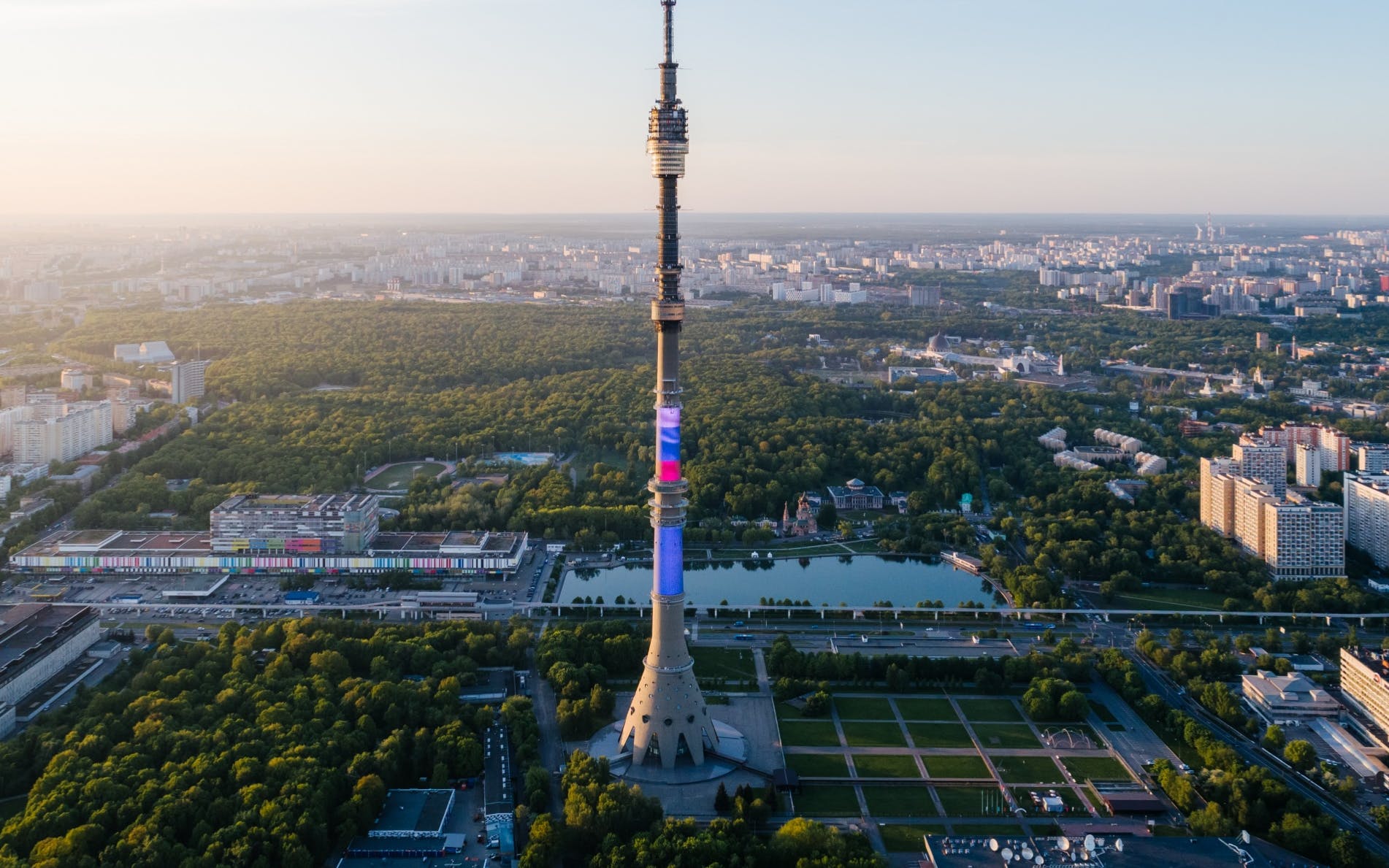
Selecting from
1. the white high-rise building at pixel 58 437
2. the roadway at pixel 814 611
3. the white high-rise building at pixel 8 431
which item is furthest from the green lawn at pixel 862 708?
the white high-rise building at pixel 8 431

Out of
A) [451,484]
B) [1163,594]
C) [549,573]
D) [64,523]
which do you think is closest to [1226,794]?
[1163,594]

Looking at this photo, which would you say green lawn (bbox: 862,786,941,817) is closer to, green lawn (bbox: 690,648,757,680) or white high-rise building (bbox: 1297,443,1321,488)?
green lawn (bbox: 690,648,757,680)

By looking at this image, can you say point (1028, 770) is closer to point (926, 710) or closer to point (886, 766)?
point (886, 766)

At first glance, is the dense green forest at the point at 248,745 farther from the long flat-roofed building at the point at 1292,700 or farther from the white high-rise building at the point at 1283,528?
the white high-rise building at the point at 1283,528

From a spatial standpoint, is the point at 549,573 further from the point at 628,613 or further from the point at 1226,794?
the point at 1226,794

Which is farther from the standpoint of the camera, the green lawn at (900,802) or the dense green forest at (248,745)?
the green lawn at (900,802)

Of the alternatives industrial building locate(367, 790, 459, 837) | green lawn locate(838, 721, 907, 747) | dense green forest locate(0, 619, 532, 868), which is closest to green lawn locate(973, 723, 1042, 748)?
green lawn locate(838, 721, 907, 747)
